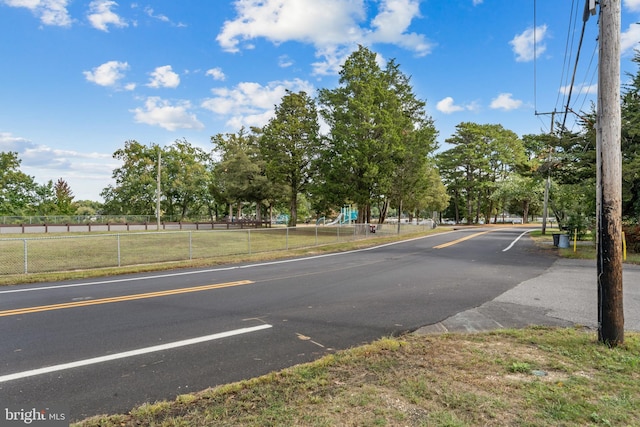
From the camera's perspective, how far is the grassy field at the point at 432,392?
276cm

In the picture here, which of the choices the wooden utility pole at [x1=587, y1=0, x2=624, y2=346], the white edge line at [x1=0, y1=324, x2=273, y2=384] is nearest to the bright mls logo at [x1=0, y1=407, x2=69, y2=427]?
the white edge line at [x1=0, y1=324, x2=273, y2=384]

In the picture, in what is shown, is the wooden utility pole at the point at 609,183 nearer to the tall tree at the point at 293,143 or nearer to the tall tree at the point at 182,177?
the tall tree at the point at 293,143

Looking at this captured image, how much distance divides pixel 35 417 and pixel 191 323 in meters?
2.55

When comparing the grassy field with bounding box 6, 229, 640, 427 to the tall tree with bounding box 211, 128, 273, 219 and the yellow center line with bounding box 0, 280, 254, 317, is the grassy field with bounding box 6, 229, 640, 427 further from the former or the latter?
the tall tree with bounding box 211, 128, 273, 219

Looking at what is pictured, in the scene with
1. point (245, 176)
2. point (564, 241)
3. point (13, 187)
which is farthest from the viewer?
point (13, 187)

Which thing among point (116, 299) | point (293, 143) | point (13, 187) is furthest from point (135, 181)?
point (116, 299)

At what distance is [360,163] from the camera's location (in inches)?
995

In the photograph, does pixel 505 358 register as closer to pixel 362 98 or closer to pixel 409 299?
pixel 409 299

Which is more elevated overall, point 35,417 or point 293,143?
point 293,143

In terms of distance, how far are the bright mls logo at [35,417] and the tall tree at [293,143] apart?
28012 millimetres

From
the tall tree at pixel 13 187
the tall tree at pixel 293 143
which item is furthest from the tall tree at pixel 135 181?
the tall tree at pixel 293 143

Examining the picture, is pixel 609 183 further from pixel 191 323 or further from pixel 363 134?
pixel 363 134

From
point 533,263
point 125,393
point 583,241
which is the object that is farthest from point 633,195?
point 125,393

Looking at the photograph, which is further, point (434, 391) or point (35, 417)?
point (434, 391)
